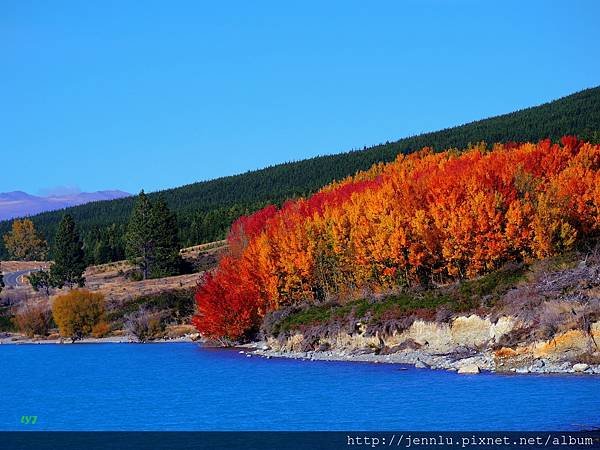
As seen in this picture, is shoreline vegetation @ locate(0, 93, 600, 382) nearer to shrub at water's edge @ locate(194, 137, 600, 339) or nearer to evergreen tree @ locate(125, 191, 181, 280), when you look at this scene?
shrub at water's edge @ locate(194, 137, 600, 339)

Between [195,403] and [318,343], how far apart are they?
20.9 meters

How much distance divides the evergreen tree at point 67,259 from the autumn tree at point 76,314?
24417mm

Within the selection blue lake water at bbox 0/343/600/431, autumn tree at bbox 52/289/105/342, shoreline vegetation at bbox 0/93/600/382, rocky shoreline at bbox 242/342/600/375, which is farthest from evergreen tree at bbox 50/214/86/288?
rocky shoreline at bbox 242/342/600/375

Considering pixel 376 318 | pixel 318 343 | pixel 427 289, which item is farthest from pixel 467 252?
pixel 318 343

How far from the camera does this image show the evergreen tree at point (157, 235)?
403 ft

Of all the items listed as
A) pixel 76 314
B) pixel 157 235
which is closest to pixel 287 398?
pixel 76 314

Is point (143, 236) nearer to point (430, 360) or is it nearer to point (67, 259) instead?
point (67, 259)

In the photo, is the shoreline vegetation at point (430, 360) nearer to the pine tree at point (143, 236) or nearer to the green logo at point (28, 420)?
the green logo at point (28, 420)

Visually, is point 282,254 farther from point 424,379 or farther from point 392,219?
point 424,379

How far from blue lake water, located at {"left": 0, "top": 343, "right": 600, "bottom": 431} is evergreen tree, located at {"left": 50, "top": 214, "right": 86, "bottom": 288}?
5790 cm

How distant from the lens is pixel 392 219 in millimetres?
68062

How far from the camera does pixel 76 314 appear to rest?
95.0m

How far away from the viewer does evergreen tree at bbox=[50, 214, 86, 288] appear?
120 meters

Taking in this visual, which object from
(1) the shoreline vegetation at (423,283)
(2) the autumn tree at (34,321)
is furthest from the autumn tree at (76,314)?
(2) the autumn tree at (34,321)
